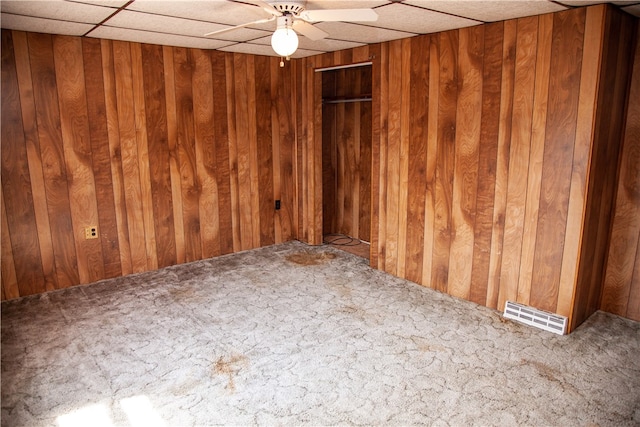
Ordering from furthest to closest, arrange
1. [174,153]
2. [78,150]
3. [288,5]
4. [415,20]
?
[174,153]
[78,150]
[415,20]
[288,5]

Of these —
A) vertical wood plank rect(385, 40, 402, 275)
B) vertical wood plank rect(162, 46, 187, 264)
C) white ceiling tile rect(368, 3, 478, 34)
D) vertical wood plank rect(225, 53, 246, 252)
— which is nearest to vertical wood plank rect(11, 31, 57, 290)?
vertical wood plank rect(162, 46, 187, 264)

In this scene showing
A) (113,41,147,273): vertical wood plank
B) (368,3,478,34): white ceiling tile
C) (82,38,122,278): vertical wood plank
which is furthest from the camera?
(113,41,147,273): vertical wood plank

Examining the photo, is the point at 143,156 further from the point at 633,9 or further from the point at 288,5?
Answer: the point at 633,9

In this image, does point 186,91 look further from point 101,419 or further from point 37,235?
point 101,419

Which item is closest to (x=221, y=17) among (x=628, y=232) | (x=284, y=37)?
(x=284, y=37)

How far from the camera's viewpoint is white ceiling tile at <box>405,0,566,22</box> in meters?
2.70

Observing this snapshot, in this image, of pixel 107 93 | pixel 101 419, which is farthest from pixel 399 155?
pixel 101 419

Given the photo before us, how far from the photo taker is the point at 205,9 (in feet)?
9.29

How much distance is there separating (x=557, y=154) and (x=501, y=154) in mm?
404

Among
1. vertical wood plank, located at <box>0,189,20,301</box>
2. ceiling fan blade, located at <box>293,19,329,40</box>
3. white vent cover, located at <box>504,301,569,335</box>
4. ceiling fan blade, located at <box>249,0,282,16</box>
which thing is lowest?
white vent cover, located at <box>504,301,569,335</box>

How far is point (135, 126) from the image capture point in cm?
419

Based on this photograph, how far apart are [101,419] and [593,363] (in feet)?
9.42

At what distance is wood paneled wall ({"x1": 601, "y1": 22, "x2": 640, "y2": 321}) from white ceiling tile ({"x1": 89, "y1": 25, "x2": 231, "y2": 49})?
3369 millimetres

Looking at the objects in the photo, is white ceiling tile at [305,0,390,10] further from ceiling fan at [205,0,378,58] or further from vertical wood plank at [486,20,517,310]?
vertical wood plank at [486,20,517,310]
